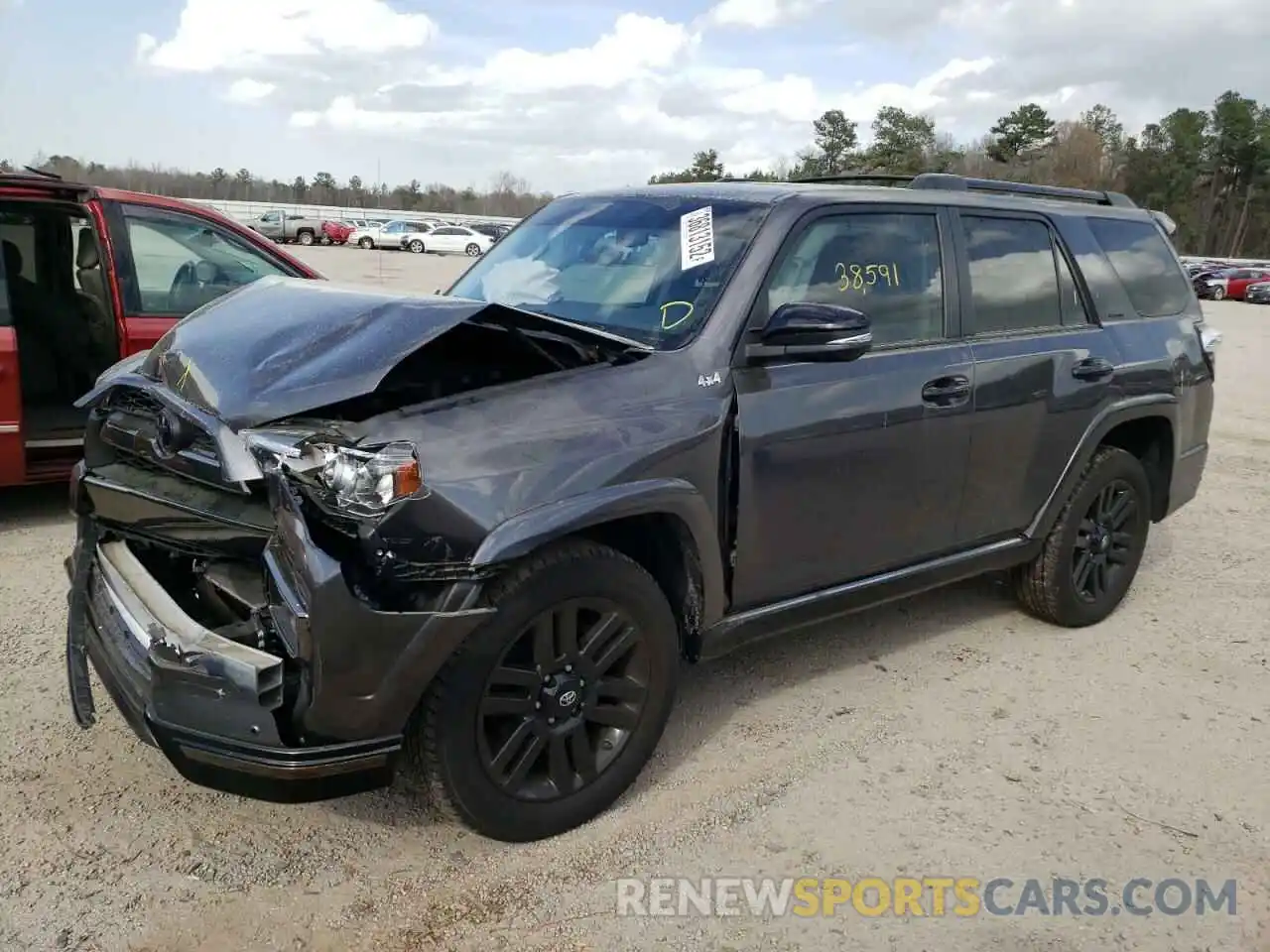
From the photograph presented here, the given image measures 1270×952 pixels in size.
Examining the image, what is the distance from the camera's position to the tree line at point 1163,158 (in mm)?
64938

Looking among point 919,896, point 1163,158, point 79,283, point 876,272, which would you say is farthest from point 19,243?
point 1163,158

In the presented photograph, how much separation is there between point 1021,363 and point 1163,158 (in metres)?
79.6

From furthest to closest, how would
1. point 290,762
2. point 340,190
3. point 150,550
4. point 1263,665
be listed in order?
1. point 340,190
2. point 1263,665
3. point 150,550
4. point 290,762

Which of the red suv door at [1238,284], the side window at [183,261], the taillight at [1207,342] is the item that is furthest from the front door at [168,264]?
the red suv door at [1238,284]

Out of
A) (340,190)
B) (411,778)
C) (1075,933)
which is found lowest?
(1075,933)

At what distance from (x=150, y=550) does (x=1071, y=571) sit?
3.88m

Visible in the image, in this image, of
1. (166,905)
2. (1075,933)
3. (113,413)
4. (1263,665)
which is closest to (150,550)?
(113,413)

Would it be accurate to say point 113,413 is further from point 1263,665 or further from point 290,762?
point 1263,665

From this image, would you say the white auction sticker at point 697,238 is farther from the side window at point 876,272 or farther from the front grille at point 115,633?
the front grille at point 115,633

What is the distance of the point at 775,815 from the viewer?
129 inches

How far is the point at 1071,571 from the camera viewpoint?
4.86 meters

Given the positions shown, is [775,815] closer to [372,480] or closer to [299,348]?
[372,480]

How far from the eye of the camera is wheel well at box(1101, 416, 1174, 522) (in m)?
5.09

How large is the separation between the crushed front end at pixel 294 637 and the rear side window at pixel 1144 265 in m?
3.76
